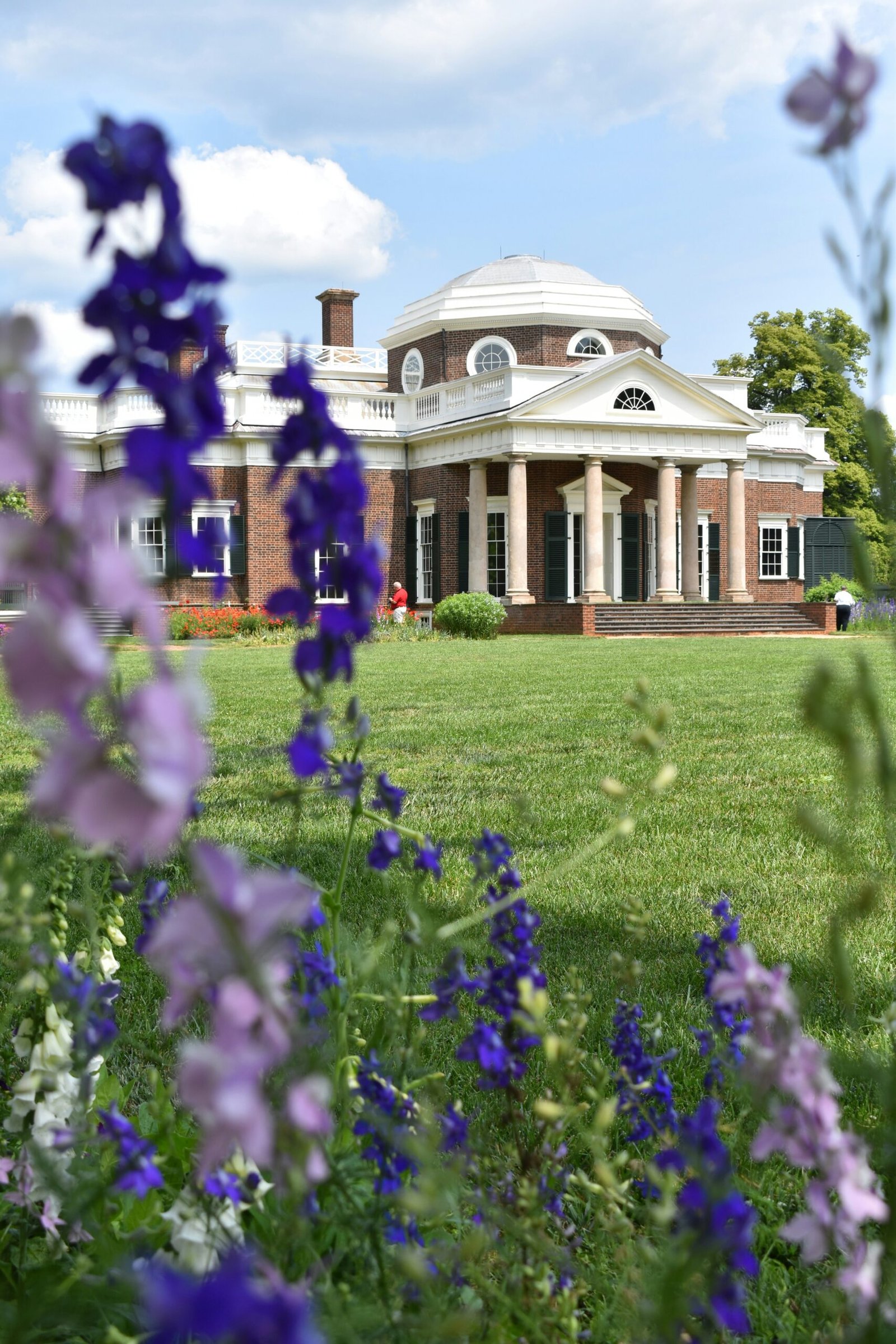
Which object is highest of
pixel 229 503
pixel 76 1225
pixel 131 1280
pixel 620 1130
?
pixel 229 503

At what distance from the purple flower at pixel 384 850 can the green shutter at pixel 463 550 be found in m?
27.0

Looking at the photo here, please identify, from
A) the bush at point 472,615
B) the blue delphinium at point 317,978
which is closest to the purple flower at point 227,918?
the blue delphinium at point 317,978

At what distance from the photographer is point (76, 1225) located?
1522 mm

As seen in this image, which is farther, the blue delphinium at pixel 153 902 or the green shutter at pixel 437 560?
the green shutter at pixel 437 560

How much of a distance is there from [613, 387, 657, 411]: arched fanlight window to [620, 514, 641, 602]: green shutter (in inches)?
122

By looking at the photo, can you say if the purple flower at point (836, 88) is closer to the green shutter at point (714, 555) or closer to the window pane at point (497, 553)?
the window pane at point (497, 553)

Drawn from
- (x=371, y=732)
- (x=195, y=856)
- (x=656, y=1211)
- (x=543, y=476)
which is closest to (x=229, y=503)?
(x=195, y=856)

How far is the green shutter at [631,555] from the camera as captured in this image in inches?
1185

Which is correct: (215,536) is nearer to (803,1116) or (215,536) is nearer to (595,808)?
(803,1116)

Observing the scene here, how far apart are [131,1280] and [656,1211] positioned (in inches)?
26.2

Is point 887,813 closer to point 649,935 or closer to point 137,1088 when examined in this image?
point 137,1088

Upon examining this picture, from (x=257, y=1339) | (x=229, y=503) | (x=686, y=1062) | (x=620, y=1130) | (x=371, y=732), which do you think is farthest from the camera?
(x=371, y=732)

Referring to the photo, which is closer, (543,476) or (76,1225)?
(76,1225)

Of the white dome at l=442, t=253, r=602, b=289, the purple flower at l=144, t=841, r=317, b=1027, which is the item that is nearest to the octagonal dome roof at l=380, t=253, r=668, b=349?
the white dome at l=442, t=253, r=602, b=289
